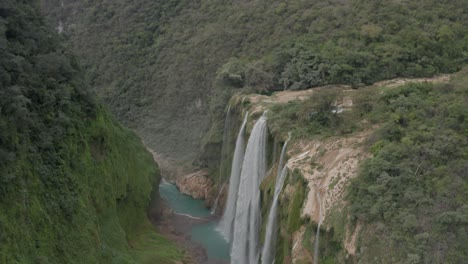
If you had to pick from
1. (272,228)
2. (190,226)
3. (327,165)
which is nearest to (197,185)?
(190,226)

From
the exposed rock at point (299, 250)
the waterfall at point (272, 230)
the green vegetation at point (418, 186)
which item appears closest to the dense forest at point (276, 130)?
the green vegetation at point (418, 186)

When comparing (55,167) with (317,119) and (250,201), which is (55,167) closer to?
(250,201)

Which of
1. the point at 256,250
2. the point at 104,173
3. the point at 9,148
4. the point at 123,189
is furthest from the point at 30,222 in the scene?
the point at 256,250

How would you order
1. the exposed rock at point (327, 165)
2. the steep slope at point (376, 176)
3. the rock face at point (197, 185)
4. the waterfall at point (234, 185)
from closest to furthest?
the steep slope at point (376, 176) → the exposed rock at point (327, 165) → the waterfall at point (234, 185) → the rock face at point (197, 185)

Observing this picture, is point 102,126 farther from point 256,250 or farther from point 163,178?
point 163,178

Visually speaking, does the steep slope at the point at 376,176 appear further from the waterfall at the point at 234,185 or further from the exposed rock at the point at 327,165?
the waterfall at the point at 234,185
